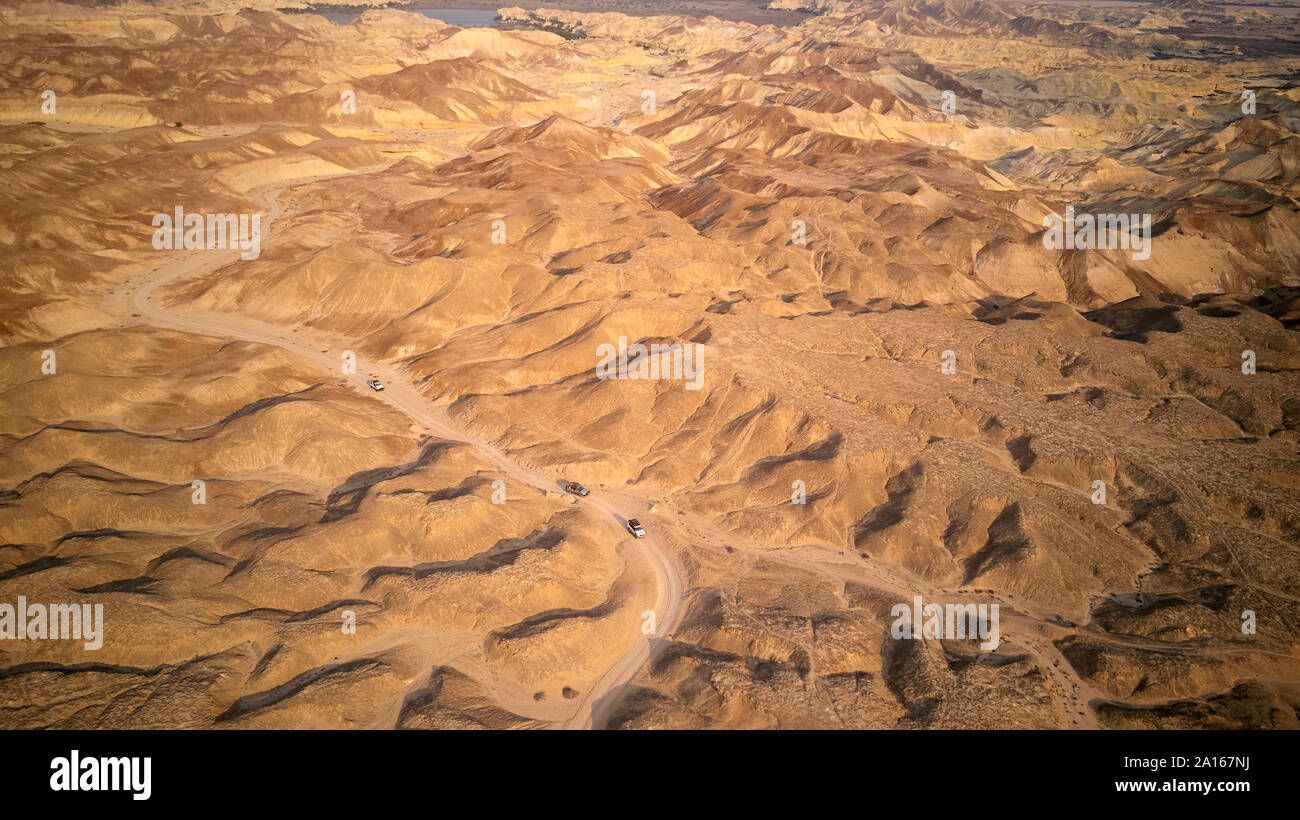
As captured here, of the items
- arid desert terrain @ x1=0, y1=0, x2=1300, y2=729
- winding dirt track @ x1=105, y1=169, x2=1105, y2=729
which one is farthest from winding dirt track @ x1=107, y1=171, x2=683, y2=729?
arid desert terrain @ x1=0, y1=0, x2=1300, y2=729

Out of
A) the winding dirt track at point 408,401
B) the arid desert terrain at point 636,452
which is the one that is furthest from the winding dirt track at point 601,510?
the arid desert terrain at point 636,452

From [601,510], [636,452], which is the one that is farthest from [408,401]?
[601,510]

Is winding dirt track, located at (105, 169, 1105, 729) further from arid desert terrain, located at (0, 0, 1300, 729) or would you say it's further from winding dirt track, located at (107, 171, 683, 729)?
arid desert terrain, located at (0, 0, 1300, 729)

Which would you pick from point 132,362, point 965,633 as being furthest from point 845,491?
point 132,362

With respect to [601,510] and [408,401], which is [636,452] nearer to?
[601,510]
